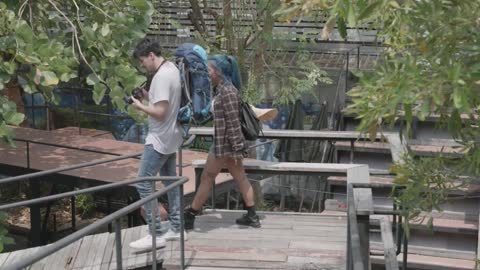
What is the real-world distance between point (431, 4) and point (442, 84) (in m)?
0.28

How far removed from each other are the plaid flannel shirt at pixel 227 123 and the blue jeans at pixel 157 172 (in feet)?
1.31

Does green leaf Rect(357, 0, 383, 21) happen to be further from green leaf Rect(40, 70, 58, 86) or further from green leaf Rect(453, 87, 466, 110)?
green leaf Rect(40, 70, 58, 86)

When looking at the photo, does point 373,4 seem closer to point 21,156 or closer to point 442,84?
point 442,84

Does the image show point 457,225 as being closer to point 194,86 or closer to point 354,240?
point 194,86

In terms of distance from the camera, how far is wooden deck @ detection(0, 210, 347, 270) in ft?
17.4

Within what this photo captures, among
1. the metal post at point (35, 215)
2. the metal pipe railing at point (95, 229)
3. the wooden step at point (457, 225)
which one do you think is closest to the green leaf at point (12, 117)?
the metal pipe railing at point (95, 229)

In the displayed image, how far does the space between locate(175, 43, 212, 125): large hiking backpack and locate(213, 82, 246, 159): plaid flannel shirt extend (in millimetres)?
85

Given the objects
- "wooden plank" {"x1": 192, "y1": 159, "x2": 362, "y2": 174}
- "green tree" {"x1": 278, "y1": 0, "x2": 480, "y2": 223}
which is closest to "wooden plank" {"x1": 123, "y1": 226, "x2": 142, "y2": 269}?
"wooden plank" {"x1": 192, "y1": 159, "x2": 362, "y2": 174}

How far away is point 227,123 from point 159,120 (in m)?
0.57

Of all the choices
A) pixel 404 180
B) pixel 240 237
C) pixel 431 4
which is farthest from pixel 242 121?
pixel 431 4

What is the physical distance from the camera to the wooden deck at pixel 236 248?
5.30m

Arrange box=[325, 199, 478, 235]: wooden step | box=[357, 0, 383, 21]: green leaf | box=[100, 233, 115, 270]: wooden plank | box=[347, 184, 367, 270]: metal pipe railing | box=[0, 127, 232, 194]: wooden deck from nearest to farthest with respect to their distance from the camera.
Answer: box=[357, 0, 383, 21]: green leaf
box=[347, 184, 367, 270]: metal pipe railing
box=[100, 233, 115, 270]: wooden plank
box=[325, 199, 478, 235]: wooden step
box=[0, 127, 232, 194]: wooden deck

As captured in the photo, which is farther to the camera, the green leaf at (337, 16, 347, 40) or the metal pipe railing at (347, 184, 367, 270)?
the metal pipe railing at (347, 184, 367, 270)

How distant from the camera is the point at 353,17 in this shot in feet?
6.28
